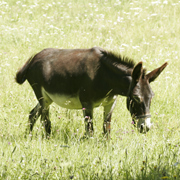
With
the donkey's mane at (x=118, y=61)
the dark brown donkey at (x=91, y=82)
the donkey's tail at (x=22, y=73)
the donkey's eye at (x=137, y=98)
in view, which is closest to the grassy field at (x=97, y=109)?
the dark brown donkey at (x=91, y=82)

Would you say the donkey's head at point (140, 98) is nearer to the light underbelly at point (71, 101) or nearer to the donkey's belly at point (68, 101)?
the light underbelly at point (71, 101)

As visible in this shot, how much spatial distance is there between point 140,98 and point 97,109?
1576 millimetres

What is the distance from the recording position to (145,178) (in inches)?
132

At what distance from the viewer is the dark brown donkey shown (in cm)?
476

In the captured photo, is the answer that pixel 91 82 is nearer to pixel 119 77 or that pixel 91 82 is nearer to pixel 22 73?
pixel 119 77

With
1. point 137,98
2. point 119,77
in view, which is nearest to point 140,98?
point 137,98

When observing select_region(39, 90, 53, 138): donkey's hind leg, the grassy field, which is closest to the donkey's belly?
the grassy field

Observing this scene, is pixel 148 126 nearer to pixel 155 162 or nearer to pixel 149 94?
pixel 149 94

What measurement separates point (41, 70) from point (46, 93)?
1.22ft

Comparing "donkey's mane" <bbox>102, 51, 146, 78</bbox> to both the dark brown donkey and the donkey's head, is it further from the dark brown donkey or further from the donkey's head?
the donkey's head

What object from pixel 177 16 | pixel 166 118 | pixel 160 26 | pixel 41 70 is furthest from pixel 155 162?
→ pixel 177 16

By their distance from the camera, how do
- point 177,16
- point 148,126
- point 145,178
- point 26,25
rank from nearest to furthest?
point 145,178
point 148,126
point 26,25
point 177,16

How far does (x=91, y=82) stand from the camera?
508cm

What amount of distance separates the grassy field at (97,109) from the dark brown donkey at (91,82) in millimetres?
252
